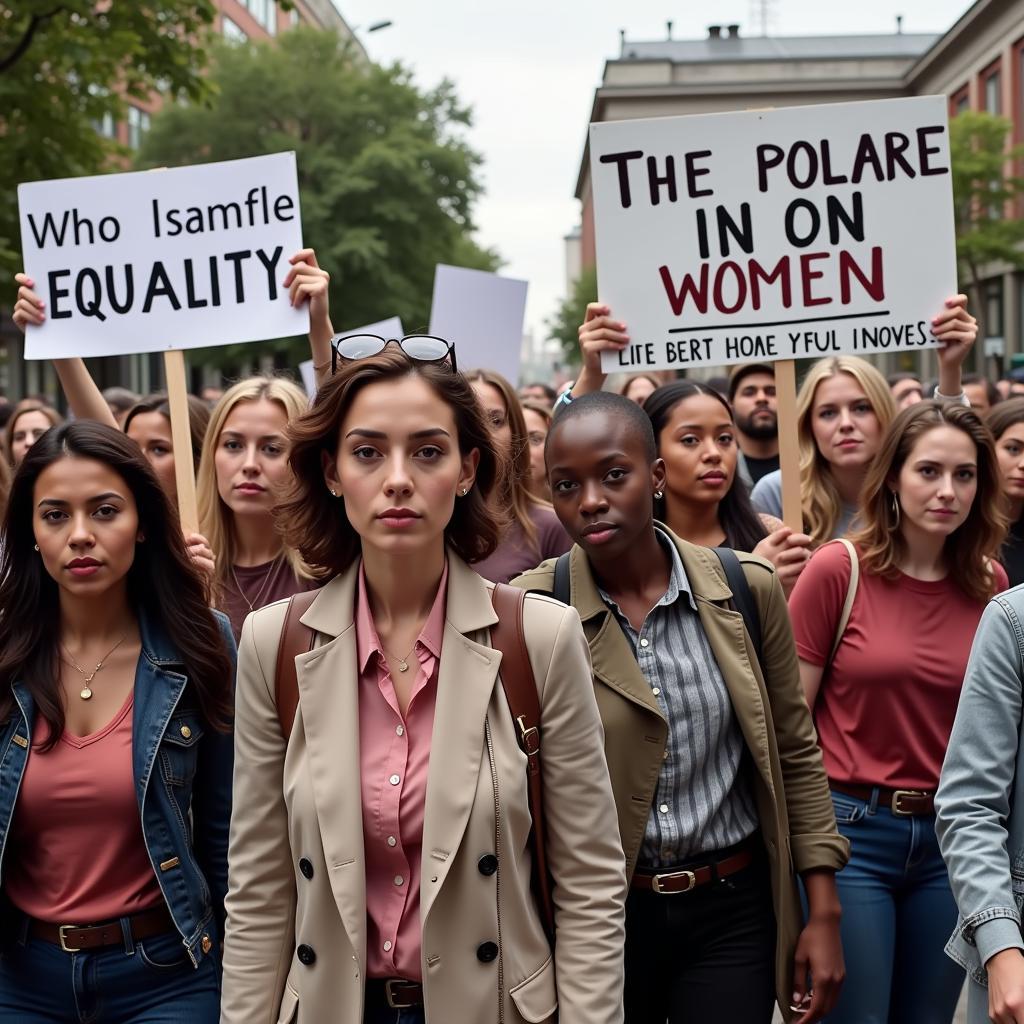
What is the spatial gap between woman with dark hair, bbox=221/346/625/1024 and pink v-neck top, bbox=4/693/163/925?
0.43 m

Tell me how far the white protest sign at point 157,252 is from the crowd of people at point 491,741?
3.11 ft

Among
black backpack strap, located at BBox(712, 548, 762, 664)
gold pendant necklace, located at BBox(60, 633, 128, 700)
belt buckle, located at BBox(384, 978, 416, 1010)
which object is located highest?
black backpack strap, located at BBox(712, 548, 762, 664)

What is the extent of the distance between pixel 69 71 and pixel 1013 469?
39.6ft

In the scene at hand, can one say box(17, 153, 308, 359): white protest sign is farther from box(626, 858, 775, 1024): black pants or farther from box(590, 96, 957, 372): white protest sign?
box(626, 858, 775, 1024): black pants

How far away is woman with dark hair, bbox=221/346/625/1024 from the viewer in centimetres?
236

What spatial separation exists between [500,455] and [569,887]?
0.88m

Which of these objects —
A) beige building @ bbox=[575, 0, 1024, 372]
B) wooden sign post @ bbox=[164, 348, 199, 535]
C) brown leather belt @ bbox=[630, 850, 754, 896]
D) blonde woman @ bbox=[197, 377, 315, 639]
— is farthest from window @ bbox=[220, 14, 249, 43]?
brown leather belt @ bbox=[630, 850, 754, 896]

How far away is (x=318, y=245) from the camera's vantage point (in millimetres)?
34812

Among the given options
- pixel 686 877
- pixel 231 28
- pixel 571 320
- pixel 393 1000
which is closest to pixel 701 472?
pixel 686 877

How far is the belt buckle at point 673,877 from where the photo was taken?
292 cm

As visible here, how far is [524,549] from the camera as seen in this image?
15.7 feet

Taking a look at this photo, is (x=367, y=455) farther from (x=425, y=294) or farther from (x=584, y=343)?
(x=425, y=294)

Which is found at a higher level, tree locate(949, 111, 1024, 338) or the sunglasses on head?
tree locate(949, 111, 1024, 338)

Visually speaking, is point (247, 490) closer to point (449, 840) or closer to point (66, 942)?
point (66, 942)
